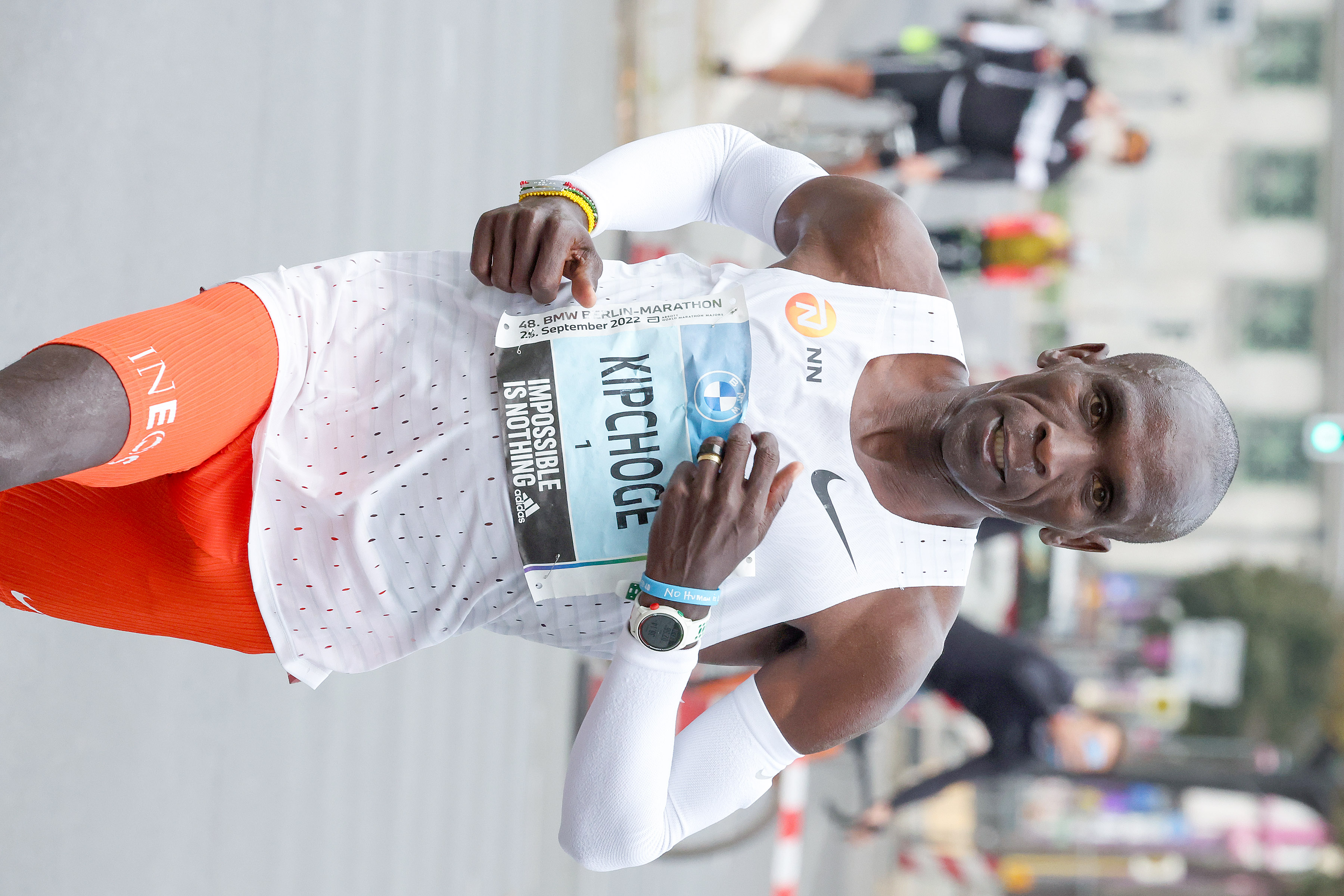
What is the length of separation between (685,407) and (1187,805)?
11.5 meters

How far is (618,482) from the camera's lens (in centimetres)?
150

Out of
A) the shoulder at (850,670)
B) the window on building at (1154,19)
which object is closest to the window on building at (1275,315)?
the window on building at (1154,19)

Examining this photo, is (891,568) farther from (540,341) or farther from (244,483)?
(244,483)

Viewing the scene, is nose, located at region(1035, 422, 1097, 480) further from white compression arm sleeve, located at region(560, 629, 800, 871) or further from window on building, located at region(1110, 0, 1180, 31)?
window on building, located at region(1110, 0, 1180, 31)

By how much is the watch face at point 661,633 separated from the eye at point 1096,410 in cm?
80

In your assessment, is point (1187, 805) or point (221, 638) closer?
point (221, 638)

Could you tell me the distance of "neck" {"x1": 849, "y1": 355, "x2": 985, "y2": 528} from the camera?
1678mm

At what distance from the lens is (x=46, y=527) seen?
1.64 meters

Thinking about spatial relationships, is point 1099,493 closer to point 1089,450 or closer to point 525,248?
point 1089,450

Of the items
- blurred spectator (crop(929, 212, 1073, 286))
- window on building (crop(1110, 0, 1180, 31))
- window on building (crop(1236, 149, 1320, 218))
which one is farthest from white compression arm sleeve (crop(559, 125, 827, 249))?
window on building (crop(1236, 149, 1320, 218))

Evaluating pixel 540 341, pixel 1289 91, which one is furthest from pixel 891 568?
pixel 1289 91

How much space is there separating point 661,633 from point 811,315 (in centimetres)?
55

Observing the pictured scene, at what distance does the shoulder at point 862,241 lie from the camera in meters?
1.74

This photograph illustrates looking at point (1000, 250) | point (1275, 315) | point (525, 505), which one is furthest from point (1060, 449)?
point (1275, 315)
